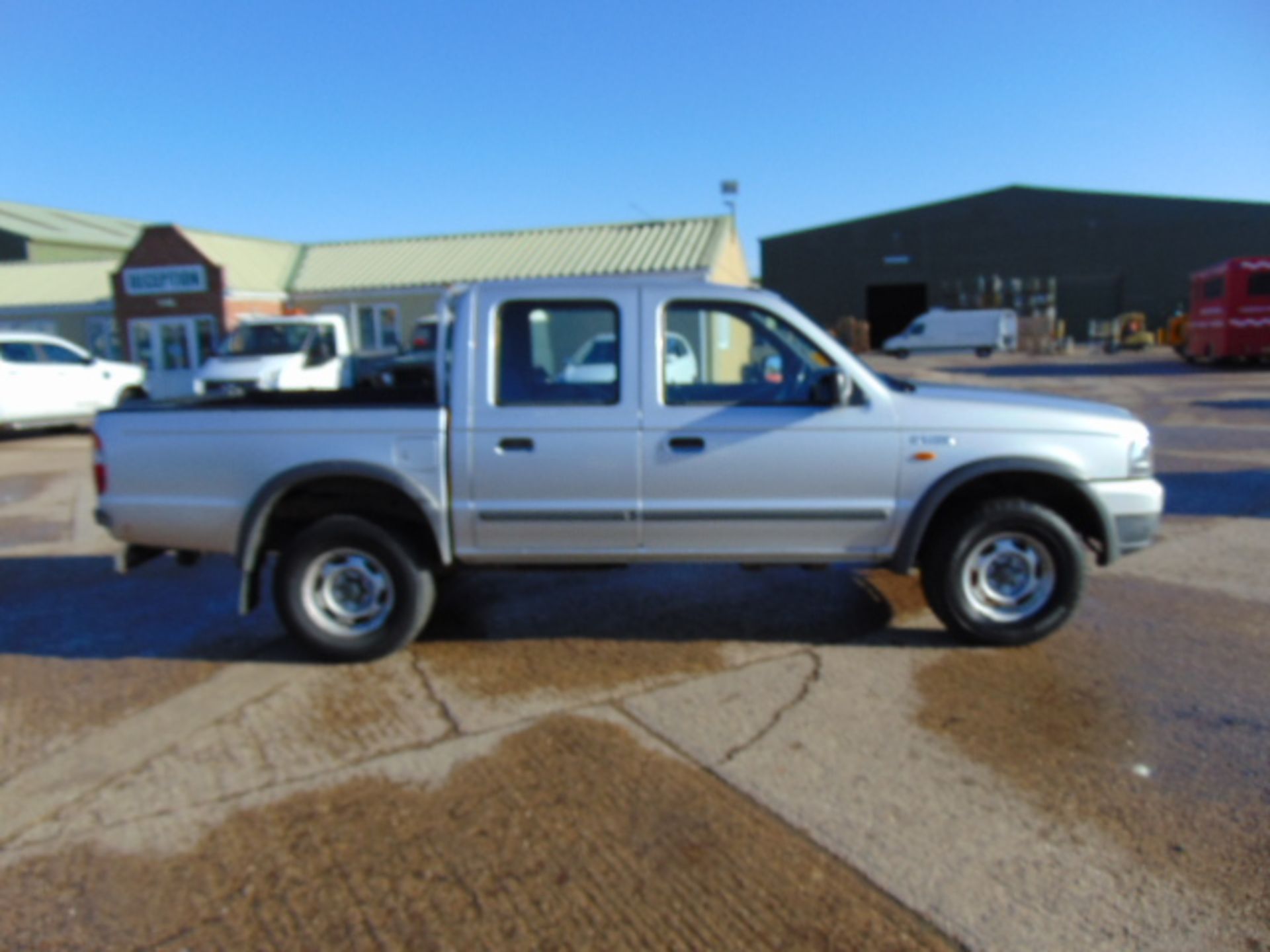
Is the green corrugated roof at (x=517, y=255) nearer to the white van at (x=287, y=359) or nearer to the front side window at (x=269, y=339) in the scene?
the white van at (x=287, y=359)

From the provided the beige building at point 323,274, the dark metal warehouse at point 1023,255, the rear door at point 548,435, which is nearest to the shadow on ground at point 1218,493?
the rear door at point 548,435

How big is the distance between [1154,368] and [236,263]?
2771 centimetres

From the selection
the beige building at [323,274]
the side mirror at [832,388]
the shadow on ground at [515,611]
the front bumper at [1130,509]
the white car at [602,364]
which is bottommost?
the shadow on ground at [515,611]

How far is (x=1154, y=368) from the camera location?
28.9m

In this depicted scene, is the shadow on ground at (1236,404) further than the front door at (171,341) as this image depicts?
No

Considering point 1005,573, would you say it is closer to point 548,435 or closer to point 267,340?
point 548,435

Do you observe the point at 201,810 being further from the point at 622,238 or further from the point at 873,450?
the point at 622,238

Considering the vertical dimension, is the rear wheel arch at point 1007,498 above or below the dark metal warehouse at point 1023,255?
below

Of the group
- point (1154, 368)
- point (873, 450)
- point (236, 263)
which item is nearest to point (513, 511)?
point (873, 450)

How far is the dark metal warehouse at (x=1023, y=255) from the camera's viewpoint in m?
45.2

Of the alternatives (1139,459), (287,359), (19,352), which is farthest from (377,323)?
(1139,459)

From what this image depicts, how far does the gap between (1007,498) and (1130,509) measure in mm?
604

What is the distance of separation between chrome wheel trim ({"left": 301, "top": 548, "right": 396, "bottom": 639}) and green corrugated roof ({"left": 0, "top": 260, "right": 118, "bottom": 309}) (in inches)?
1138

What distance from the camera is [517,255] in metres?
27.9
